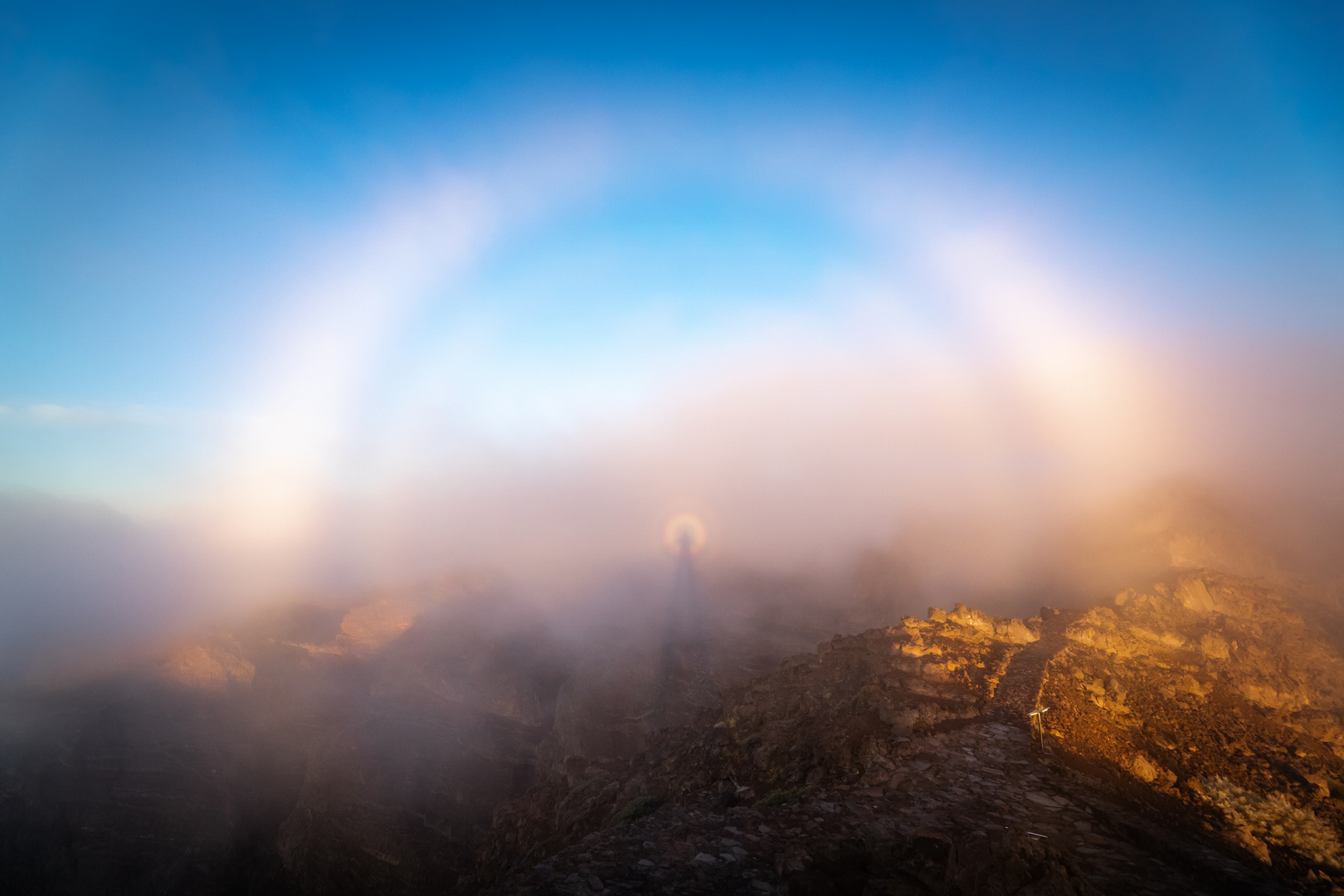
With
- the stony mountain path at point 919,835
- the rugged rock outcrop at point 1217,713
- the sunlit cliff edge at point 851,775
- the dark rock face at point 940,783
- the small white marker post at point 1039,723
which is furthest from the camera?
the small white marker post at point 1039,723

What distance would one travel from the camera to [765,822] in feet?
48.2

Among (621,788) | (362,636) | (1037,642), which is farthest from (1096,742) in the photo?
(362,636)

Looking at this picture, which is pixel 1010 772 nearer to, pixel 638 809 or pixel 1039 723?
pixel 1039 723

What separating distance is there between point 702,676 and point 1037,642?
2051 inches

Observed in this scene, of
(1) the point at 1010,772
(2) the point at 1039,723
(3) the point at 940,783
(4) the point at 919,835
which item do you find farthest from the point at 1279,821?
(4) the point at 919,835

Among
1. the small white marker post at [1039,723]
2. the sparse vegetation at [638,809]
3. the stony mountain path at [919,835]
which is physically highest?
the small white marker post at [1039,723]

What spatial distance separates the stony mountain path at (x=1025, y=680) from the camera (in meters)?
18.3

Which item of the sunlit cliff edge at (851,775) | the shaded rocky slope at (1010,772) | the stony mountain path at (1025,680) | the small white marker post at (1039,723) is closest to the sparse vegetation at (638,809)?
the sunlit cliff edge at (851,775)

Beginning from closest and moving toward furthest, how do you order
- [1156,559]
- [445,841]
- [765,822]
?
[765,822]
[1156,559]
[445,841]

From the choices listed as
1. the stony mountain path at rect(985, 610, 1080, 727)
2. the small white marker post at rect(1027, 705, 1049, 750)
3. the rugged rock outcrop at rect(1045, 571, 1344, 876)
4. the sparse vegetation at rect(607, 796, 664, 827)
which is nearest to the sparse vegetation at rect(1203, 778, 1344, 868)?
the rugged rock outcrop at rect(1045, 571, 1344, 876)

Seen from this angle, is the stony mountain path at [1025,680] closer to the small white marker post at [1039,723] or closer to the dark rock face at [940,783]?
the dark rock face at [940,783]

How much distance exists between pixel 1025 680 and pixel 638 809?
16.4 metres

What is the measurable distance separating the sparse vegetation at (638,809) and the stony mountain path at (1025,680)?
13.3 meters

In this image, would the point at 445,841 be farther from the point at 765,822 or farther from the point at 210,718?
the point at 765,822
